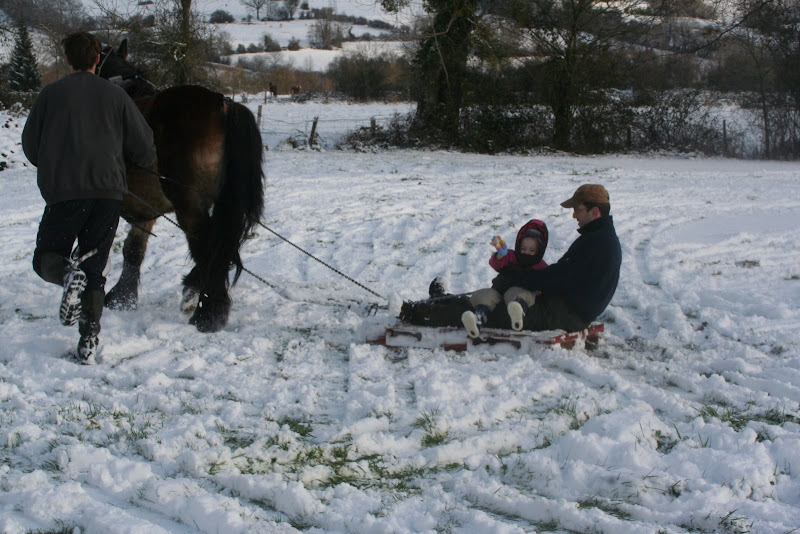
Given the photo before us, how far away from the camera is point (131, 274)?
5320mm

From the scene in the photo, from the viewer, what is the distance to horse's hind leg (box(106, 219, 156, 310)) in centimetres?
521

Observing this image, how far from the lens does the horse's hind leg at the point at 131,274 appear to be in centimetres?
521

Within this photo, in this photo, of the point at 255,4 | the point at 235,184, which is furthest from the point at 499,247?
the point at 255,4

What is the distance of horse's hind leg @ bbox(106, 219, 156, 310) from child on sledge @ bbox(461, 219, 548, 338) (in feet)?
8.37

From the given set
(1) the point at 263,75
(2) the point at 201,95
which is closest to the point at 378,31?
(1) the point at 263,75

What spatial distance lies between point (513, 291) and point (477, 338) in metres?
0.37

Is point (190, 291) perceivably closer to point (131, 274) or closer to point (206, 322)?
point (206, 322)

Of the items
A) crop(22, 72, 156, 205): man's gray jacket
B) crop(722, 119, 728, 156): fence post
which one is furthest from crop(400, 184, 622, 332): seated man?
crop(722, 119, 728, 156): fence post

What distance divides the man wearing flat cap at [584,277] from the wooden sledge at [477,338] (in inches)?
3.5

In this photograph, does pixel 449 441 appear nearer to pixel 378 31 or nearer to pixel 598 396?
pixel 598 396

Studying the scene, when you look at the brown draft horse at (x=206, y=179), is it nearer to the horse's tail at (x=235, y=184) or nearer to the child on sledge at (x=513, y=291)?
the horse's tail at (x=235, y=184)

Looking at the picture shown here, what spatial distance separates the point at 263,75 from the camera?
4284 centimetres

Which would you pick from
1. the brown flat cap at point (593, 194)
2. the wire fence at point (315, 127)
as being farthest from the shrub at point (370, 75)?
the brown flat cap at point (593, 194)

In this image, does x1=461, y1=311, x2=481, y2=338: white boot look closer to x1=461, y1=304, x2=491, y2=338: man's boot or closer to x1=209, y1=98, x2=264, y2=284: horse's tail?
x1=461, y1=304, x2=491, y2=338: man's boot
